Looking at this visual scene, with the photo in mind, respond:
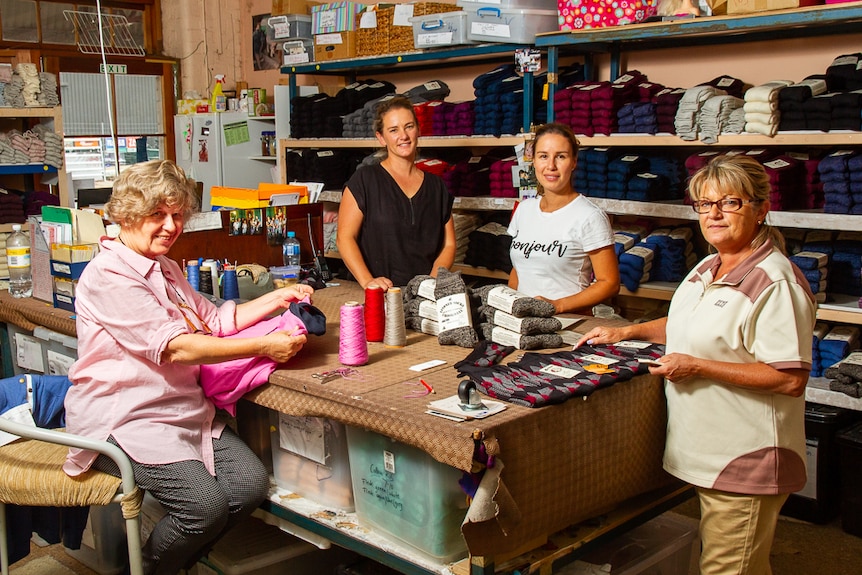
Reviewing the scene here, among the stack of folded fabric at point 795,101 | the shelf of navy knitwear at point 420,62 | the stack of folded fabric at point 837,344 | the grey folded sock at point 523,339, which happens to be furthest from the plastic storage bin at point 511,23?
the grey folded sock at point 523,339

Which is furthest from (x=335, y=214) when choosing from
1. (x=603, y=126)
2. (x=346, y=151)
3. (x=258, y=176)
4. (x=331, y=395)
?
(x=331, y=395)

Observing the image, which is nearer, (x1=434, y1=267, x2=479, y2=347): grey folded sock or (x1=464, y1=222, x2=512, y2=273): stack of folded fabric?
(x1=434, y1=267, x2=479, y2=347): grey folded sock

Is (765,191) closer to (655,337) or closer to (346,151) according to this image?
(655,337)

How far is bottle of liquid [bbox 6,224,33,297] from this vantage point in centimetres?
379

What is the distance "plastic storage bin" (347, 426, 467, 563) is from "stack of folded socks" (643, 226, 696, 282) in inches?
103

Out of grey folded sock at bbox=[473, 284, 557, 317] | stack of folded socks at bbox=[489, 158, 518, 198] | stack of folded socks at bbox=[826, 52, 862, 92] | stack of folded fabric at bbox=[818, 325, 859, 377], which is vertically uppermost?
stack of folded socks at bbox=[826, 52, 862, 92]

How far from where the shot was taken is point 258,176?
729 centimetres

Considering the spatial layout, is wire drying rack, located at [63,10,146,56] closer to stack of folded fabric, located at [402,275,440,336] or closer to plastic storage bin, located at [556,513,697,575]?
stack of folded fabric, located at [402,275,440,336]

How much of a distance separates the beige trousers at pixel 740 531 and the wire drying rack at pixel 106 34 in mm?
6370

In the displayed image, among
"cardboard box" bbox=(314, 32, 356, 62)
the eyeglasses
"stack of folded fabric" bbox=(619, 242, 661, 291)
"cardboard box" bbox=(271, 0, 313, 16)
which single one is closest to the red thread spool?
the eyeglasses

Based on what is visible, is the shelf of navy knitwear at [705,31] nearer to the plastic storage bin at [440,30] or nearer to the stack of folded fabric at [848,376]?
Result: the plastic storage bin at [440,30]

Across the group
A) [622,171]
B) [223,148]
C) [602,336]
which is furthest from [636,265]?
[223,148]

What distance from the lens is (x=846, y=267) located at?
398 centimetres

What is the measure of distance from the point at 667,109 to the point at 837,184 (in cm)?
91
